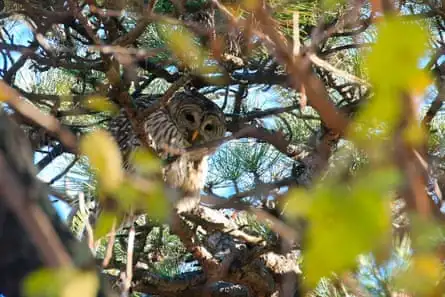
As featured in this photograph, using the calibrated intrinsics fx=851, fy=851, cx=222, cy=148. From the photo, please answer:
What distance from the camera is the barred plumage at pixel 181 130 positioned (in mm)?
3559

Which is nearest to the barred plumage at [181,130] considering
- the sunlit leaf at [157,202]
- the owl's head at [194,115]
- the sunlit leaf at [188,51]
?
the owl's head at [194,115]

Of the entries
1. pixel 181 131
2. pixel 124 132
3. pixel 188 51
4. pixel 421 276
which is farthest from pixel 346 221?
pixel 181 131

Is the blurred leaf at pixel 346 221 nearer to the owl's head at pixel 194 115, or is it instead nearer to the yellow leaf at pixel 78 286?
the yellow leaf at pixel 78 286

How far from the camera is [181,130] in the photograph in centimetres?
404

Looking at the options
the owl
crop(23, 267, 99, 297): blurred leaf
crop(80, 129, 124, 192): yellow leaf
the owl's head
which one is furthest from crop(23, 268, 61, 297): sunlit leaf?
the owl's head

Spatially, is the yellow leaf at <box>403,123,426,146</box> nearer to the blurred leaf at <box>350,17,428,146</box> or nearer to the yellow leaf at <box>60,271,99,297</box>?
the blurred leaf at <box>350,17,428,146</box>

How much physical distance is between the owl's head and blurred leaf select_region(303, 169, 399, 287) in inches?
129

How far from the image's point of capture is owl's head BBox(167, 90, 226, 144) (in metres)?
3.95

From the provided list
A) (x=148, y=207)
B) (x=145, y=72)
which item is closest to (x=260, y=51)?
(x=145, y=72)

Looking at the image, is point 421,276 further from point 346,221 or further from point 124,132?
point 124,132

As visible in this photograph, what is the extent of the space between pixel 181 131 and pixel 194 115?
0.10 meters

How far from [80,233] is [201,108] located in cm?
127

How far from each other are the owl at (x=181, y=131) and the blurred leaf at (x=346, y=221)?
2671 mm

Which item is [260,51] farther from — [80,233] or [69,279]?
[69,279]
